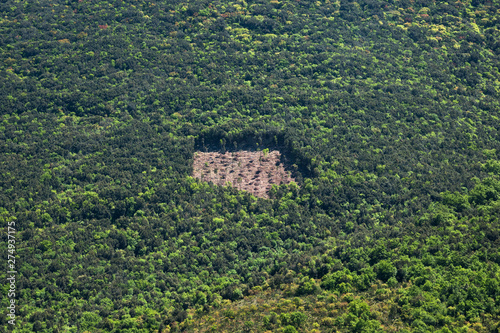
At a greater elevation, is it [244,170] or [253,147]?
[253,147]

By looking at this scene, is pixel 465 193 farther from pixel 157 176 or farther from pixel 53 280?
pixel 53 280

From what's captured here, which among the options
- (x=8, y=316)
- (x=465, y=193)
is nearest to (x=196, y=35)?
(x=465, y=193)

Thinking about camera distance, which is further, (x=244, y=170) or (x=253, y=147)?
(x=253, y=147)

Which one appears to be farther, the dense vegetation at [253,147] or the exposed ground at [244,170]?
the exposed ground at [244,170]

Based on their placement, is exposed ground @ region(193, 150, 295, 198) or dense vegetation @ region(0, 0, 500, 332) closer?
dense vegetation @ region(0, 0, 500, 332)
